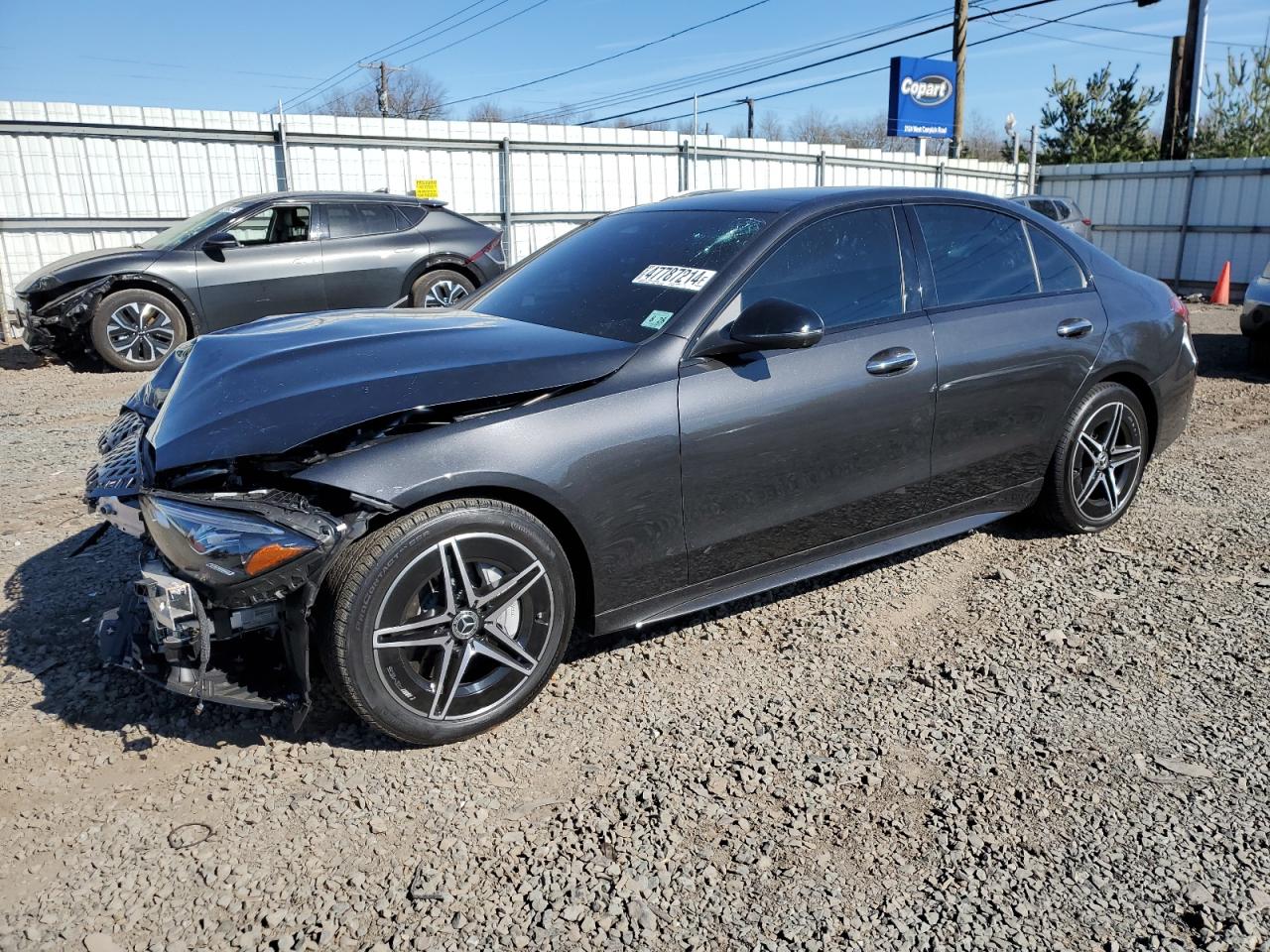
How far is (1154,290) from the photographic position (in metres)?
4.84

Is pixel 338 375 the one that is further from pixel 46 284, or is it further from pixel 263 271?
pixel 46 284

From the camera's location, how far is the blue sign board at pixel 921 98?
23.4m

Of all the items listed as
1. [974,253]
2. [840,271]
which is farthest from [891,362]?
[974,253]

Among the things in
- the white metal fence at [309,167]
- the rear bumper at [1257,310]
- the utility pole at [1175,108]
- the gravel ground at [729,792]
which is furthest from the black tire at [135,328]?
the utility pole at [1175,108]

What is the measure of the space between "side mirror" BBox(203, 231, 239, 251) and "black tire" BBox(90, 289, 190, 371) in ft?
2.23

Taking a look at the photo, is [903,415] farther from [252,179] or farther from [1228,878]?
[252,179]

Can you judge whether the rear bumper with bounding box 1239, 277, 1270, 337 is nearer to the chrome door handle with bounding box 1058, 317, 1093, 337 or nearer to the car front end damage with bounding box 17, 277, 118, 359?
the chrome door handle with bounding box 1058, 317, 1093, 337

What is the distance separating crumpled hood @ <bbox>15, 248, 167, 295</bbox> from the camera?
9.09 m

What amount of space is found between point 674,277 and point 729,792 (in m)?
1.83

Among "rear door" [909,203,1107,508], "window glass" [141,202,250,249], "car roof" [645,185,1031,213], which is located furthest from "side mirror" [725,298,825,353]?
"window glass" [141,202,250,249]

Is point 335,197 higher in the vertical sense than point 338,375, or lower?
higher

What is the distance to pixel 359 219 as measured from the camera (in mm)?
10188

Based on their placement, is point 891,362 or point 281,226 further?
point 281,226

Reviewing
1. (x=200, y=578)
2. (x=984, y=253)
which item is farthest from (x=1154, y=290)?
(x=200, y=578)
